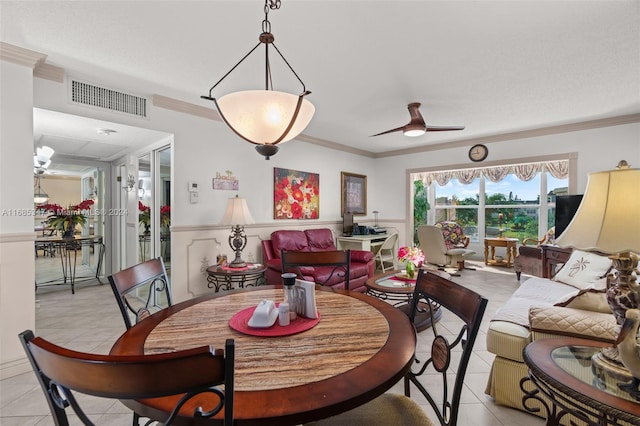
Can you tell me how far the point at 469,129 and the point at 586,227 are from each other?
162 inches

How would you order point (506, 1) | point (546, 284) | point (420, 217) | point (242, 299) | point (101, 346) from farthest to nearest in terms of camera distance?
point (420, 217), point (546, 284), point (101, 346), point (506, 1), point (242, 299)

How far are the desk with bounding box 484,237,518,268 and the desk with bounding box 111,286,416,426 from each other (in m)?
5.57

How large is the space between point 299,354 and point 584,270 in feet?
10.8

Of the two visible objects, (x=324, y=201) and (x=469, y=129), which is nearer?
(x=469, y=129)

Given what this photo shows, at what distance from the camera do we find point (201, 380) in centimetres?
59

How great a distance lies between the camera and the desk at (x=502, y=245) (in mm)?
5906

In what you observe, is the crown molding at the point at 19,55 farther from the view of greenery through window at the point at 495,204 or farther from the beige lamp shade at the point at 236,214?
the view of greenery through window at the point at 495,204

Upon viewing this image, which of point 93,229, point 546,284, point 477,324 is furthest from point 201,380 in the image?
point 93,229

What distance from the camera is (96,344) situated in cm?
262

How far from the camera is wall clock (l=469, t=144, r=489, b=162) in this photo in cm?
530

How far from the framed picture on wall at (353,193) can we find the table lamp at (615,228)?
4.60 m

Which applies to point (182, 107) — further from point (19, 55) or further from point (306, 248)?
point (306, 248)

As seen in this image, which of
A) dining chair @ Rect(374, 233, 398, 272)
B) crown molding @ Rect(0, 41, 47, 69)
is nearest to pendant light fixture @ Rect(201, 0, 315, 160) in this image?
crown molding @ Rect(0, 41, 47, 69)

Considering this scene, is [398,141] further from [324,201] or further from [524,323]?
[524,323]
